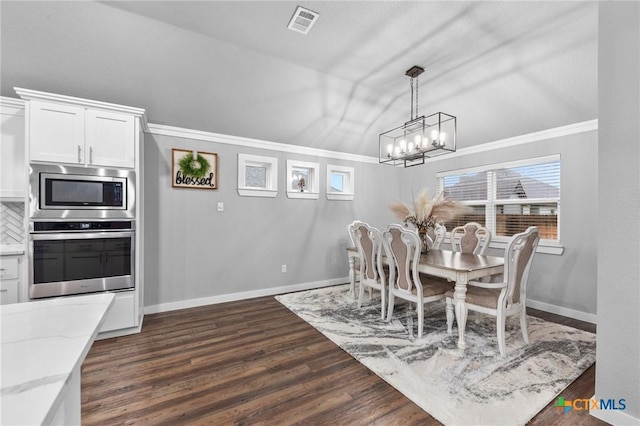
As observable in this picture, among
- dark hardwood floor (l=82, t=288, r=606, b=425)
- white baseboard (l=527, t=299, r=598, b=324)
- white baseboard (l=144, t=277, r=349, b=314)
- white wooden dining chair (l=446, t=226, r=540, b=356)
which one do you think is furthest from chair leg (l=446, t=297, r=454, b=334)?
white baseboard (l=144, t=277, r=349, b=314)

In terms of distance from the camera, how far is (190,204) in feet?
12.6

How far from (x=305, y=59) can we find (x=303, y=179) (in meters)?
2.06

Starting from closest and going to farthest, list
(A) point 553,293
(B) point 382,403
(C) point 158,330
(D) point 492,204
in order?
(B) point 382,403 → (C) point 158,330 → (A) point 553,293 → (D) point 492,204

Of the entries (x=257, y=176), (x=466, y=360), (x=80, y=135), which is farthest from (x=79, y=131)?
(x=466, y=360)

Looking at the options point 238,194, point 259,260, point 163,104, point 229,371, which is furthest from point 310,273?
point 163,104

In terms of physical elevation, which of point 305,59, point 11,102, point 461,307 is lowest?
point 461,307

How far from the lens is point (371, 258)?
3463mm

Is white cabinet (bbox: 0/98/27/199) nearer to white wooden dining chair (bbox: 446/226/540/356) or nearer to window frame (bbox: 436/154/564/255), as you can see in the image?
white wooden dining chair (bbox: 446/226/540/356)

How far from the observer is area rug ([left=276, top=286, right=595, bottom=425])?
1854mm

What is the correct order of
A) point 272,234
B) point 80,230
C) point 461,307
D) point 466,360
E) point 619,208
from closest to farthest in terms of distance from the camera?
point 619,208 < point 466,360 < point 461,307 < point 80,230 < point 272,234

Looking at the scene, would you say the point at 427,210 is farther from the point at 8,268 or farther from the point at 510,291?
the point at 8,268

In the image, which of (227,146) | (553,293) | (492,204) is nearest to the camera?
(553,293)

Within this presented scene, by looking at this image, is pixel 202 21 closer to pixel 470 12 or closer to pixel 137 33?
pixel 137 33

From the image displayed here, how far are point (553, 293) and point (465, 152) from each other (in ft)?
7.95
